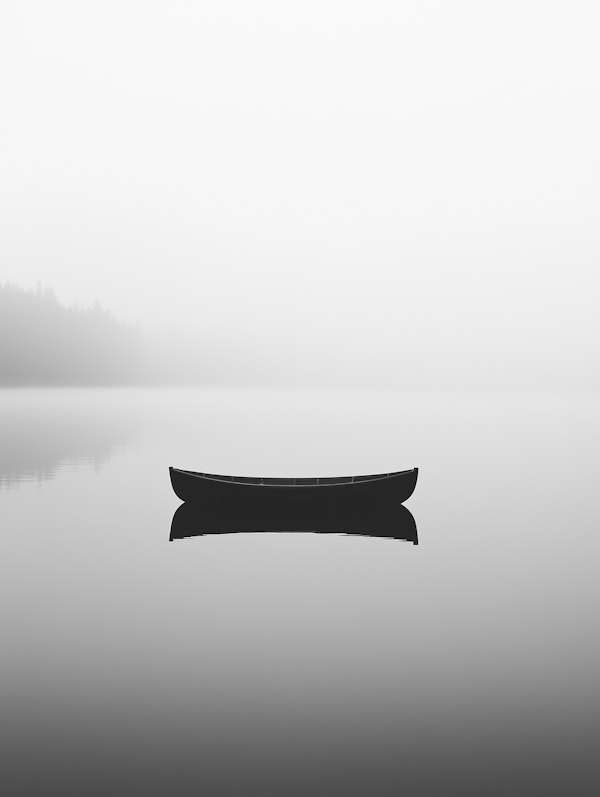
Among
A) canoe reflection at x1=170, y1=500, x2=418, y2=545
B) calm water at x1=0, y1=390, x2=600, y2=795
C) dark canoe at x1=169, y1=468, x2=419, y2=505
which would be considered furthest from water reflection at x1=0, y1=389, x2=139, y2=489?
canoe reflection at x1=170, y1=500, x2=418, y2=545

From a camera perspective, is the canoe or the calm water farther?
the canoe

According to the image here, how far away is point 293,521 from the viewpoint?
36.6 meters

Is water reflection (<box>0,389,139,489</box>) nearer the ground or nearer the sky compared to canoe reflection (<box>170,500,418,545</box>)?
nearer the sky

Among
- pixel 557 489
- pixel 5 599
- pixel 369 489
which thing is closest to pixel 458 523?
pixel 369 489

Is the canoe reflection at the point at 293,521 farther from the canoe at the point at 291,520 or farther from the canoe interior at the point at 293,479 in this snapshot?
the canoe interior at the point at 293,479

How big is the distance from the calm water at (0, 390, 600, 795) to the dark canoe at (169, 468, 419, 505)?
2390 millimetres

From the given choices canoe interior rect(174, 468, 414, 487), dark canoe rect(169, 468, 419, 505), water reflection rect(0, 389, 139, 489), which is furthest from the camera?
water reflection rect(0, 389, 139, 489)

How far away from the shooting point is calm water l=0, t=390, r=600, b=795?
11.4 metres

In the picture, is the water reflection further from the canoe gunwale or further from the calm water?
the canoe gunwale

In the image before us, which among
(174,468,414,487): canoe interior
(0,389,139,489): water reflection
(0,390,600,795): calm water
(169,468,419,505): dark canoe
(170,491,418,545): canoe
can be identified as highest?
(0,389,139,489): water reflection

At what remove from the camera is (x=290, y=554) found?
29125mm

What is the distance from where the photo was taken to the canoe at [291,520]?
34.2 metres

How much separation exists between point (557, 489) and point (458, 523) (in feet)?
59.0

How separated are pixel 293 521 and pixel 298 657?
65.4 feet
